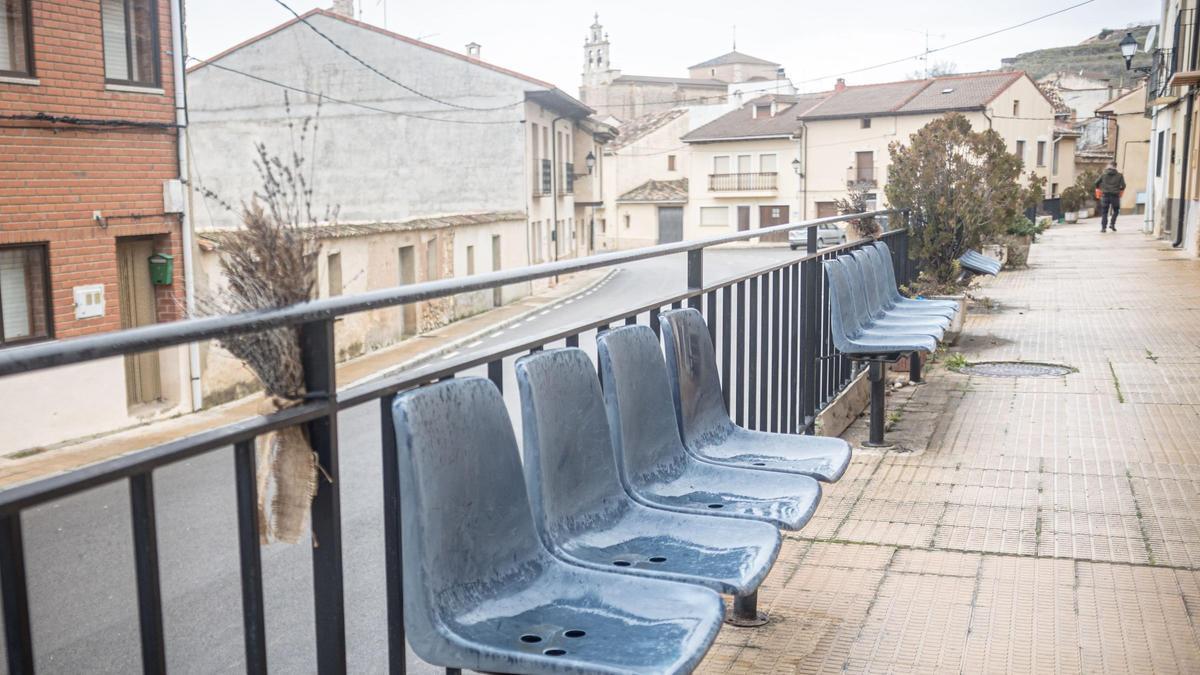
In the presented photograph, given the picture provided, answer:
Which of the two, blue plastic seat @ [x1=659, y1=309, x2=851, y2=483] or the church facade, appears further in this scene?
the church facade

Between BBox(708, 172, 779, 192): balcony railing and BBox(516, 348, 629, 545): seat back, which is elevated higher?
BBox(708, 172, 779, 192): balcony railing

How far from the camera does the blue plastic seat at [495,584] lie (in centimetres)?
183

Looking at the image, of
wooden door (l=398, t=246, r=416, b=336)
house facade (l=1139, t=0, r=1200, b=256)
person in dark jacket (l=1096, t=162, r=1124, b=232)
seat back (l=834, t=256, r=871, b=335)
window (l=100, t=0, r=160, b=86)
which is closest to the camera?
seat back (l=834, t=256, r=871, b=335)

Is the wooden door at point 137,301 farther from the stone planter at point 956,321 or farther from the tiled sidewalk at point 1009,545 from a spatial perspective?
the tiled sidewalk at point 1009,545

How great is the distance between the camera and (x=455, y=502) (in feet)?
6.31

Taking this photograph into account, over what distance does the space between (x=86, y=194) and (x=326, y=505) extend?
12.7 m

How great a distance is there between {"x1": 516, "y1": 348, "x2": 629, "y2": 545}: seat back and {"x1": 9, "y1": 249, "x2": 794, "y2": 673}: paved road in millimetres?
850

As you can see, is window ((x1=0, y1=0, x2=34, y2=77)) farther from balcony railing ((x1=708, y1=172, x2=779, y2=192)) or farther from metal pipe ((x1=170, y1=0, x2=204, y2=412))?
balcony railing ((x1=708, y1=172, x2=779, y2=192))

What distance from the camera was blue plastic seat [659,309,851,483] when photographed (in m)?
3.09

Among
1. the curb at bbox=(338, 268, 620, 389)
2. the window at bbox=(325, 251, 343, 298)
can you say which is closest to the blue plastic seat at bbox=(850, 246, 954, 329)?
the curb at bbox=(338, 268, 620, 389)

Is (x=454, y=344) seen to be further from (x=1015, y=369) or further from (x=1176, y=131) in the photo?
(x=1176, y=131)

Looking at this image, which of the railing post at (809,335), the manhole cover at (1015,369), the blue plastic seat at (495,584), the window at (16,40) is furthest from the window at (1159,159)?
the blue plastic seat at (495,584)

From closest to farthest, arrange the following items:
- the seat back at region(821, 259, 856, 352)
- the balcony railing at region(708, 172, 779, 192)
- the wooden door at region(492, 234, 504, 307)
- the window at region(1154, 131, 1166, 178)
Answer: the seat back at region(821, 259, 856, 352)
the window at region(1154, 131, 1166, 178)
the wooden door at region(492, 234, 504, 307)
the balcony railing at region(708, 172, 779, 192)

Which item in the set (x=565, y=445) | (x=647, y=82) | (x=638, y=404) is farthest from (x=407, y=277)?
(x=647, y=82)
